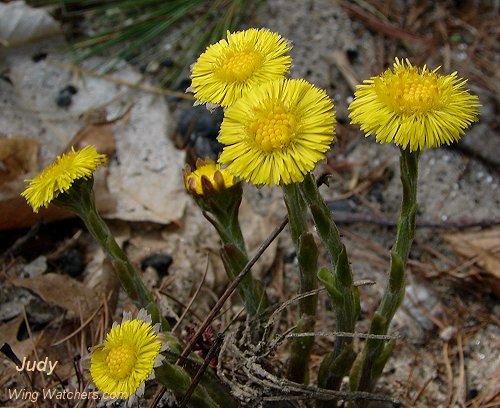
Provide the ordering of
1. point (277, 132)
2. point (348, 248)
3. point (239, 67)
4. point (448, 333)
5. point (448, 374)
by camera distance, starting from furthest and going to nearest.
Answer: point (348, 248) < point (448, 333) < point (448, 374) < point (239, 67) < point (277, 132)

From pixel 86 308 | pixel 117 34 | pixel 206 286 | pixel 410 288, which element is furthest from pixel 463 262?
pixel 117 34

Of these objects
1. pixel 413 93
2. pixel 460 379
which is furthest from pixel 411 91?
pixel 460 379

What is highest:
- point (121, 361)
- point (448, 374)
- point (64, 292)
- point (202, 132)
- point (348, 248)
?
point (121, 361)

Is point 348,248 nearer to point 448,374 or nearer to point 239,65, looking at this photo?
point 448,374

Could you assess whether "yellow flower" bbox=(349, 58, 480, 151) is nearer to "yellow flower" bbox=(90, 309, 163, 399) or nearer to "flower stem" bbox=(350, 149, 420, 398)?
"flower stem" bbox=(350, 149, 420, 398)

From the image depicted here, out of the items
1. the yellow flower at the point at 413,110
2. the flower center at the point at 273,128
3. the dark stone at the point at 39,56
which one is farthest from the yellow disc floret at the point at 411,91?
the dark stone at the point at 39,56

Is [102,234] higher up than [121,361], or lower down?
higher up

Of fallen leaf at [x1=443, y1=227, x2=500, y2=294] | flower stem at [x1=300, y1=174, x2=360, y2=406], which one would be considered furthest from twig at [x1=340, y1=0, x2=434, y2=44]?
flower stem at [x1=300, y1=174, x2=360, y2=406]
